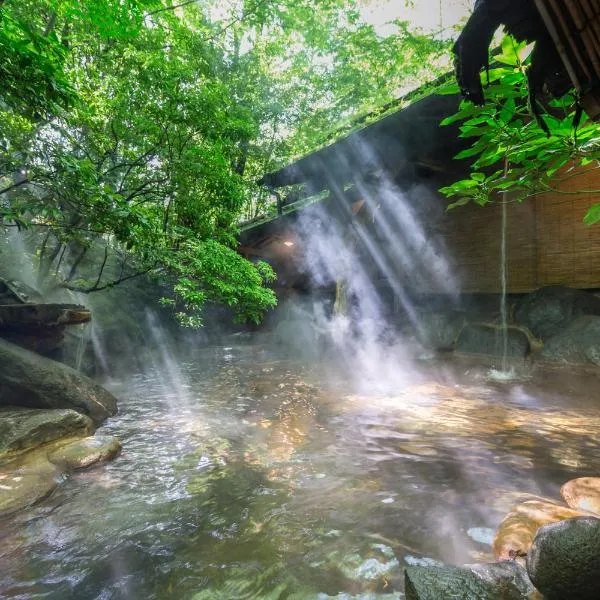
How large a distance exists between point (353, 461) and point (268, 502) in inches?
57.0

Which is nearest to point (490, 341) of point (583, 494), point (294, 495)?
point (583, 494)

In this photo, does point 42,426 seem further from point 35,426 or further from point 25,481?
point 25,481

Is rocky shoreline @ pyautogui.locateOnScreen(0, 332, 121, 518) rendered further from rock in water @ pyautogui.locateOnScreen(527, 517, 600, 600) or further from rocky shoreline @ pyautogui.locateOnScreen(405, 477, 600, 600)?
rock in water @ pyautogui.locateOnScreen(527, 517, 600, 600)

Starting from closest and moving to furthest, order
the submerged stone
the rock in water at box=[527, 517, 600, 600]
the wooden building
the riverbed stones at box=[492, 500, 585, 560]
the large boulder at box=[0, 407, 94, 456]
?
the rock in water at box=[527, 517, 600, 600], the riverbed stones at box=[492, 500, 585, 560], the submerged stone, the large boulder at box=[0, 407, 94, 456], the wooden building

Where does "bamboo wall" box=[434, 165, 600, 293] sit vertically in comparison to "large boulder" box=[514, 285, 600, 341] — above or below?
above

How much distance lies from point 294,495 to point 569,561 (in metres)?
2.60

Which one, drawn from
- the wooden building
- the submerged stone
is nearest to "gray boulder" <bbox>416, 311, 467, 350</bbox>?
the wooden building

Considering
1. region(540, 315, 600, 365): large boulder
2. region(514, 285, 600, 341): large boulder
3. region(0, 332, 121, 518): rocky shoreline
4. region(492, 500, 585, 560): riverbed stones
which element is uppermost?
region(0, 332, 121, 518): rocky shoreline

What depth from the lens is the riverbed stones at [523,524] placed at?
3.02m

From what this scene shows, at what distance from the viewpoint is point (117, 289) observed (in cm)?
1702

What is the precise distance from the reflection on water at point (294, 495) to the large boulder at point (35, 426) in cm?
74

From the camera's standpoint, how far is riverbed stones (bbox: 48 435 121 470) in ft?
16.7

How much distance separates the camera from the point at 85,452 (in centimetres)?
525

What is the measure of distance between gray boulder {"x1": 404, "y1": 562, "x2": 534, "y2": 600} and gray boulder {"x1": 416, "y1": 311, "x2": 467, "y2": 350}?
9.45 meters
